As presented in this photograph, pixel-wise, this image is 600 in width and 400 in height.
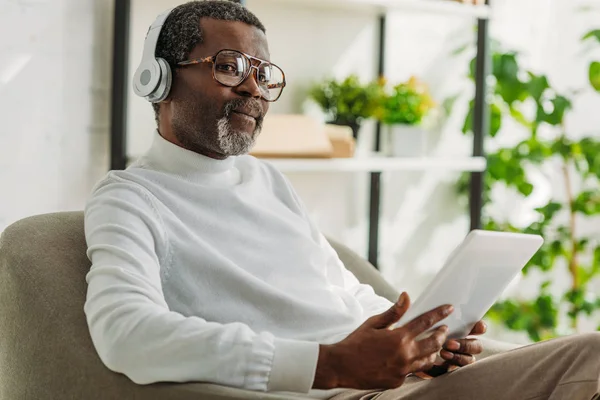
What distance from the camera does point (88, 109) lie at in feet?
7.47

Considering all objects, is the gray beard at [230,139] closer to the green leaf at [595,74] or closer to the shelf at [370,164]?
the shelf at [370,164]

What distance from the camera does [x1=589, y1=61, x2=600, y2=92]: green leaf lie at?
3021mm

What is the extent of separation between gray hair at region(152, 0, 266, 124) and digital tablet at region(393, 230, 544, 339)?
66 centimetres

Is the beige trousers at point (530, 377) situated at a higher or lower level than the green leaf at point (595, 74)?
lower

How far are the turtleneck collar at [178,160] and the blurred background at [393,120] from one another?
66cm

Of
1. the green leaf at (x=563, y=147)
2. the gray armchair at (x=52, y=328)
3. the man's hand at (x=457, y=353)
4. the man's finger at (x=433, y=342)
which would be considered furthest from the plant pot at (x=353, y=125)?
the man's finger at (x=433, y=342)

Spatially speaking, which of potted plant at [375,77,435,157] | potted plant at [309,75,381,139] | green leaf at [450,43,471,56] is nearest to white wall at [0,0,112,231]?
potted plant at [309,75,381,139]

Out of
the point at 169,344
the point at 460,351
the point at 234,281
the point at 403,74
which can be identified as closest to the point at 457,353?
the point at 460,351

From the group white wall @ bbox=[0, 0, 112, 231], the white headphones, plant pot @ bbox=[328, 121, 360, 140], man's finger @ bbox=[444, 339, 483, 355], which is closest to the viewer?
man's finger @ bbox=[444, 339, 483, 355]

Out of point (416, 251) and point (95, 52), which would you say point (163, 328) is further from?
point (416, 251)

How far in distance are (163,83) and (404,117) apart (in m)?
1.36

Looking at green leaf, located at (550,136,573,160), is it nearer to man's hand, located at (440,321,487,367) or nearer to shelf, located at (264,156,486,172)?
shelf, located at (264,156,486,172)

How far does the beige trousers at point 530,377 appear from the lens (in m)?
1.15

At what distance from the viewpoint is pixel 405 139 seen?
2803mm
